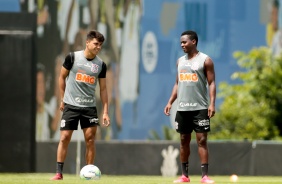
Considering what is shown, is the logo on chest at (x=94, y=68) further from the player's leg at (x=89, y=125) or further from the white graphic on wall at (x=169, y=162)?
the white graphic on wall at (x=169, y=162)

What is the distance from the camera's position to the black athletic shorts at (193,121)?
15609mm

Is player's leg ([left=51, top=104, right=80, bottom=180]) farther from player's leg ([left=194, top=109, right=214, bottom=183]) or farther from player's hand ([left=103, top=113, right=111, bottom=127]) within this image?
player's leg ([left=194, top=109, right=214, bottom=183])

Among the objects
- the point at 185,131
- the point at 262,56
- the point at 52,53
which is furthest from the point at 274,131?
the point at 185,131

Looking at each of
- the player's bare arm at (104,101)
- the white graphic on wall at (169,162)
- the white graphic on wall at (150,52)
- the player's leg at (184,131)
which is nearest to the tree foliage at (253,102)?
the white graphic on wall at (150,52)

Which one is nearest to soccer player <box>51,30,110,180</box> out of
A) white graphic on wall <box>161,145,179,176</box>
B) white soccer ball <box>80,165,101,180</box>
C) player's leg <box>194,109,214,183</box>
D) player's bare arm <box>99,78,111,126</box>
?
player's bare arm <box>99,78,111,126</box>

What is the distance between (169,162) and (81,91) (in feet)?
30.4

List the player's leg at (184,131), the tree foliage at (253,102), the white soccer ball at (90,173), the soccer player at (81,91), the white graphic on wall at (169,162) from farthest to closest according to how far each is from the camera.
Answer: the tree foliage at (253,102)
the white graphic on wall at (169,162)
the soccer player at (81,91)
the player's leg at (184,131)
the white soccer ball at (90,173)

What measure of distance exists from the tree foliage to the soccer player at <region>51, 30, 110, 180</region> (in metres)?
15.9

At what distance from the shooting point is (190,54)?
1573cm

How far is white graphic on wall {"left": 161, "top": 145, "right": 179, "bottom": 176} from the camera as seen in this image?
24.7 m

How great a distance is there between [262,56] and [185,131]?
1787cm

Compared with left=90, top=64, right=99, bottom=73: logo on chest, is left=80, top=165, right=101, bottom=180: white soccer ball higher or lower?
lower

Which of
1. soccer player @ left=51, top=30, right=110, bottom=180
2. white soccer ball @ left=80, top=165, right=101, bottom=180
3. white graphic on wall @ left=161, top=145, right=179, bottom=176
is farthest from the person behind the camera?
white graphic on wall @ left=161, top=145, right=179, bottom=176

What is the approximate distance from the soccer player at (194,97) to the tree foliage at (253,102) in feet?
52.1
